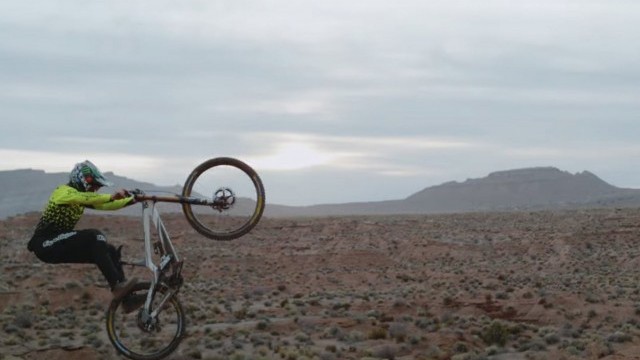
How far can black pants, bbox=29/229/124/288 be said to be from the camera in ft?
38.8

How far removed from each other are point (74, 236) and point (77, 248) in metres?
0.19

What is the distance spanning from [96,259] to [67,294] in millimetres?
22869

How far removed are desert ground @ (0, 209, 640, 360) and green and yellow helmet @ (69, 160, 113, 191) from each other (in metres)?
7.34

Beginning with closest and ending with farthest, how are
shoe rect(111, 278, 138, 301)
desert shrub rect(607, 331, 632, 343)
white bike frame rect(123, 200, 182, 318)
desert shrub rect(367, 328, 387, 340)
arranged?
1. white bike frame rect(123, 200, 182, 318)
2. shoe rect(111, 278, 138, 301)
3. desert shrub rect(607, 331, 632, 343)
4. desert shrub rect(367, 328, 387, 340)

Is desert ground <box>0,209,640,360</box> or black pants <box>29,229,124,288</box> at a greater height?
black pants <box>29,229,124,288</box>

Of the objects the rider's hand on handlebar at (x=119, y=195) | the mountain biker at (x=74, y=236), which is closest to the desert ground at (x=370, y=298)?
the mountain biker at (x=74, y=236)

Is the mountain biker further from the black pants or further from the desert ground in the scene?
the desert ground

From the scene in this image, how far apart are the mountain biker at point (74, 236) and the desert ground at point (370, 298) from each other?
6.74m

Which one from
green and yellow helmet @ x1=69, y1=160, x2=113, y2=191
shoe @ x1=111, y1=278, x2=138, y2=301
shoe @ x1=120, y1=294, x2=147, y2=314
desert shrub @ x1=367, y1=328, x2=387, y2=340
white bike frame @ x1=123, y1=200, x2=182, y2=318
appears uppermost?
green and yellow helmet @ x1=69, y1=160, x2=113, y2=191

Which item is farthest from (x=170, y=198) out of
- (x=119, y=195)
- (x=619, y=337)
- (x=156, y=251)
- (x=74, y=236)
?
(x=619, y=337)

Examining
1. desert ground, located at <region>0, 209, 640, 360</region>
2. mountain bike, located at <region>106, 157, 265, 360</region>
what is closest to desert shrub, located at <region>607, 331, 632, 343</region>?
desert ground, located at <region>0, 209, 640, 360</region>

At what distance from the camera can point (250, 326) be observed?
26391mm

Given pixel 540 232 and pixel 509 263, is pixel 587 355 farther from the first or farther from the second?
pixel 540 232

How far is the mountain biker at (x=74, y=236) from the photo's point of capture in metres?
11.8
